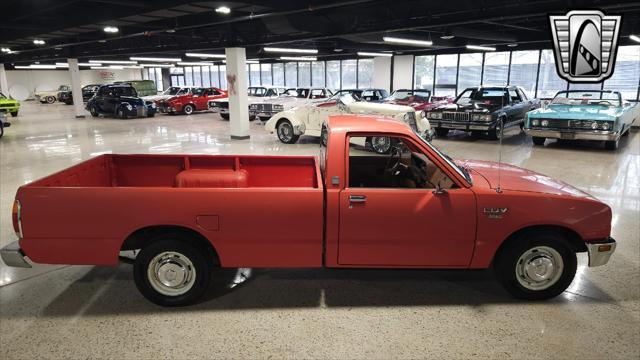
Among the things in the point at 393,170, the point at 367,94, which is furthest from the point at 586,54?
the point at 367,94

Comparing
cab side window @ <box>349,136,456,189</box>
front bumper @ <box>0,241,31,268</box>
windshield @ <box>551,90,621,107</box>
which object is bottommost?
front bumper @ <box>0,241,31,268</box>

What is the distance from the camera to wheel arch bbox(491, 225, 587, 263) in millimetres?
3799

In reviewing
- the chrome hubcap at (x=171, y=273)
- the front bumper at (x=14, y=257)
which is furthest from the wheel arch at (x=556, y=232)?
the front bumper at (x=14, y=257)

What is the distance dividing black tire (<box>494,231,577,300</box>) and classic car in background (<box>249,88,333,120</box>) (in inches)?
539

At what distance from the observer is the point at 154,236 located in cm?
376

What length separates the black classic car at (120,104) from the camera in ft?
73.6

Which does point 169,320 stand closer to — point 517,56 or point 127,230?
point 127,230

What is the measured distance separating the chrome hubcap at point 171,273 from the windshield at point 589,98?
13.1 meters

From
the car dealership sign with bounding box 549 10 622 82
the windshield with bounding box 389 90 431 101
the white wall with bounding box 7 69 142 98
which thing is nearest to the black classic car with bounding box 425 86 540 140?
the windshield with bounding box 389 90 431 101

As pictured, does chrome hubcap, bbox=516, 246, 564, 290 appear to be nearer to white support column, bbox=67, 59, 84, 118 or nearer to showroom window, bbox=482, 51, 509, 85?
showroom window, bbox=482, 51, 509, 85


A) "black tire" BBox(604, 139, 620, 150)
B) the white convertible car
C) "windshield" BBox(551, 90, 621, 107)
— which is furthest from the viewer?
"windshield" BBox(551, 90, 621, 107)

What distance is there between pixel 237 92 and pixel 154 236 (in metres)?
12.3

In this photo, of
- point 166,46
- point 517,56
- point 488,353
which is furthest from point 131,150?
point 517,56

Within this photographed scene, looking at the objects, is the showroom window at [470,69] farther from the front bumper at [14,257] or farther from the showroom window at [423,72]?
the front bumper at [14,257]
